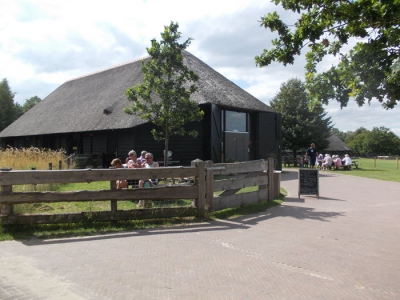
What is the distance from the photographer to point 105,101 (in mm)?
23875

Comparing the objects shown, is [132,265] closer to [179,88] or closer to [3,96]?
[179,88]

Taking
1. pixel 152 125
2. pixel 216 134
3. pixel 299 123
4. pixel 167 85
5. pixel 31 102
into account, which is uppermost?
pixel 31 102

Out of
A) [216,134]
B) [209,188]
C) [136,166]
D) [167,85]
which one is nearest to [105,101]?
[216,134]

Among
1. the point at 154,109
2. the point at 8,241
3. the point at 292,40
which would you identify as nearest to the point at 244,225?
the point at 292,40

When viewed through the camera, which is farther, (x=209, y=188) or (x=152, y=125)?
(x=152, y=125)

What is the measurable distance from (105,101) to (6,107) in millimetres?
39808

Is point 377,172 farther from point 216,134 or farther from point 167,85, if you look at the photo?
point 167,85

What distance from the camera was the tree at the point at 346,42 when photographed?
6.19m

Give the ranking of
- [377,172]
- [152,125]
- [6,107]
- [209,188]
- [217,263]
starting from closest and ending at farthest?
[217,263]
[209,188]
[152,125]
[377,172]
[6,107]

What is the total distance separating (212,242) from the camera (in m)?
6.21

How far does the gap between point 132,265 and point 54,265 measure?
1.08 meters

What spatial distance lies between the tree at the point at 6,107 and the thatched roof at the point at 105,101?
22.6 m

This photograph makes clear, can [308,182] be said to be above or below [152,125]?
below

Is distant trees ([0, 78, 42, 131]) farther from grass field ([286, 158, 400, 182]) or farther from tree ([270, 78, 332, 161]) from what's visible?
grass field ([286, 158, 400, 182])
